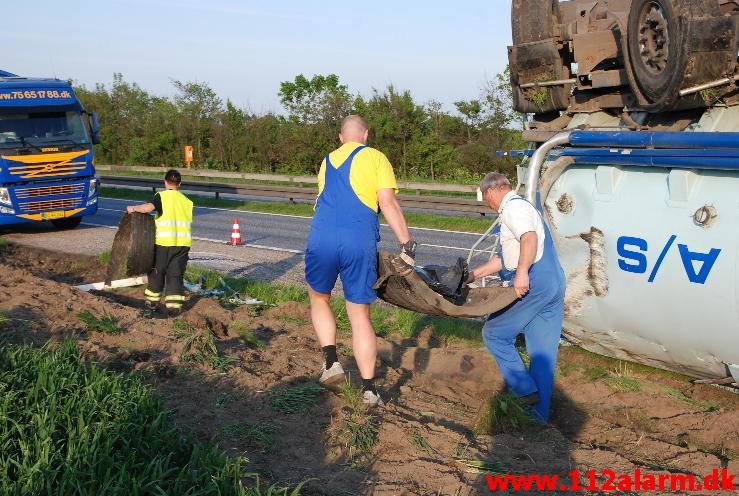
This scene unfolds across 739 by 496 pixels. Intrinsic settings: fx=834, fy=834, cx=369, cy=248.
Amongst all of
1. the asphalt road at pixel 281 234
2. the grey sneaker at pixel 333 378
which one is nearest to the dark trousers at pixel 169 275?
the grey sneaker at pixel 333 378

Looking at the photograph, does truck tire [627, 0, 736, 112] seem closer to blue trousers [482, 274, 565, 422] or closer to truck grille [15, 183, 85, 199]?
blue trousers [482, 274, 565, 422]

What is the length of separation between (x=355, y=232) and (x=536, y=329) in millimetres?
1406

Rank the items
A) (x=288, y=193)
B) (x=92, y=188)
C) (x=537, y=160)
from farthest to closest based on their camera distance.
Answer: (x=288, y=193)
(x=92, y=188)
(x=537, y=160)

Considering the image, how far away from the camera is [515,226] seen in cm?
544

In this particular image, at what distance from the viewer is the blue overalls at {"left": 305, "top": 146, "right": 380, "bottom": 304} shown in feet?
17.9

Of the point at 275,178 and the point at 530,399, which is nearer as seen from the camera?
the point at 530,399

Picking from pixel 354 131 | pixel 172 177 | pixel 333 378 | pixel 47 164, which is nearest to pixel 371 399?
pixel 333 378

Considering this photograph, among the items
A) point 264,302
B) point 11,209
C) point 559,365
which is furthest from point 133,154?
point 559,365

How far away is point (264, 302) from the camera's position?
9344 mm

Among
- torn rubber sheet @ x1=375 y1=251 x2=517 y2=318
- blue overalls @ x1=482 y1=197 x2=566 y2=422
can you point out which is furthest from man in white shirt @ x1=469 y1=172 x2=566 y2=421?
torn rubber sheet @ x1=375 y1=251 x2=517 y2=318

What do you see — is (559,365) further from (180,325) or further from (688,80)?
(180,325)

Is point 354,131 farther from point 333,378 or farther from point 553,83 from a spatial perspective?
point 553,83

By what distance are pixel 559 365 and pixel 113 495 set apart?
172 inches

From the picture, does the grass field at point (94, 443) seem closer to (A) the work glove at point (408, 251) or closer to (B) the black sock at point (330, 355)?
(B) the black sock at point (330, 355)
